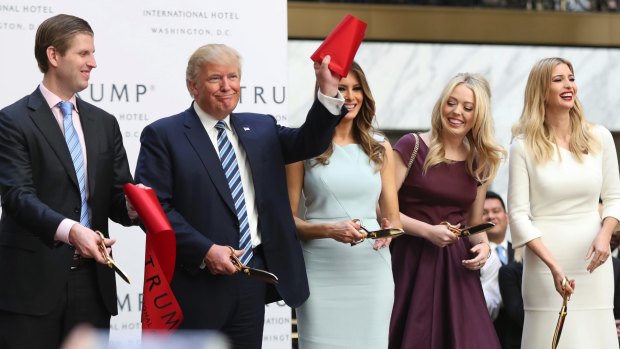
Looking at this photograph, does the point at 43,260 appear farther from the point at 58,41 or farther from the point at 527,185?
the point at 527,185

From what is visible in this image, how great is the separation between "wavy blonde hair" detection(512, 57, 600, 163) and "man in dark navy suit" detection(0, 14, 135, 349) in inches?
84.0

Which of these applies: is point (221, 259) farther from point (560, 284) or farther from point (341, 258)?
point (560, 284)

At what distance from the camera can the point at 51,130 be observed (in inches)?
171

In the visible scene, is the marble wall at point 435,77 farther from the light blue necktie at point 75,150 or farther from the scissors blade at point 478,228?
the light blue necktie at point 75,150

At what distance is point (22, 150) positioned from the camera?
4.26 m

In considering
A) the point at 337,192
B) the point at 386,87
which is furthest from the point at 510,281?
the point at 386,87

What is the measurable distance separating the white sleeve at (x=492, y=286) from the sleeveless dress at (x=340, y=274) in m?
2.38

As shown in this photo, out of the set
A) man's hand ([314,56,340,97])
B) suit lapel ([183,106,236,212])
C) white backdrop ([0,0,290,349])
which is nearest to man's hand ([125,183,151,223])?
suit lapel ([183,106,236,212])

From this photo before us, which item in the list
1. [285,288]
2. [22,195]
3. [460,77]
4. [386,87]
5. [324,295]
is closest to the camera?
[22,195]

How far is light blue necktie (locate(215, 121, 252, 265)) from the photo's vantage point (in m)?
4.34

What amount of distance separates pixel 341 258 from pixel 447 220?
27.9 inches

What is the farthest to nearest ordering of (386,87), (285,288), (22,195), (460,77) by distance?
(386,87) → (460,77) → (285,288) → (22,195)

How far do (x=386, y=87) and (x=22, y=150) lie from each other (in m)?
8.29

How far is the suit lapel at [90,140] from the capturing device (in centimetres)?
439
